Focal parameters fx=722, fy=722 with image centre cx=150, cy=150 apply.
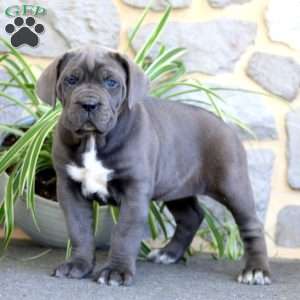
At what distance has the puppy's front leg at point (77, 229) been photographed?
2.49 meters

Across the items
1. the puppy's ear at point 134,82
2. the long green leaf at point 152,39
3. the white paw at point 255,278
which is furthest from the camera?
the long green leaf at point 152,39

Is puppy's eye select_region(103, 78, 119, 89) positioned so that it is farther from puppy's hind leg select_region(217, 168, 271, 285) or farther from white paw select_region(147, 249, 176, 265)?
white paw select_region(147, 249, 176, 265)

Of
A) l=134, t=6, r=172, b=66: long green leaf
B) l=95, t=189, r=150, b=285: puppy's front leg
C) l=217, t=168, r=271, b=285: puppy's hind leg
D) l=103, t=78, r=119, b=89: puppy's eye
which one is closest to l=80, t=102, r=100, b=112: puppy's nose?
l=103, t=78, r=119, b=89: puppy's eye

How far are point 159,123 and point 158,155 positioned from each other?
14 centimetres

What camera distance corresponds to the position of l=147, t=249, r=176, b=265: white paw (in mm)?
2986

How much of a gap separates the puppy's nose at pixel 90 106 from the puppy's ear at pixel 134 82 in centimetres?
15

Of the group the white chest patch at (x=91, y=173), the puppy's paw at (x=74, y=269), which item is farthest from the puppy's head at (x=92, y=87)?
the puppy's paw at (x=74, y=269)

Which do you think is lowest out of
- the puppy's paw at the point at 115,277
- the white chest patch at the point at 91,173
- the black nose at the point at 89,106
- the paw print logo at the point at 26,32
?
the puppy's paw at the point at 115,277

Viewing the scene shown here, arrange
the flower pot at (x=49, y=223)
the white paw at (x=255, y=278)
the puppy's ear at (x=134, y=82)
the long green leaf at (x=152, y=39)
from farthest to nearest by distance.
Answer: the long green leaf at (x=152, y=39) → the flower pot at (x=49, y=223) → the white paw at (x=255, y=278) → the puppy's ear at (x=134, y=82)

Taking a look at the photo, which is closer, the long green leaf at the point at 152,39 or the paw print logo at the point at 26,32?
the long green leaf at the point at 152,39

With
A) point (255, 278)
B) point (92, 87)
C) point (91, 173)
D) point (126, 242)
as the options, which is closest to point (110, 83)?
point (92, 87)

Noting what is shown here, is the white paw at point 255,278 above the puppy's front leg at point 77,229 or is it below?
below

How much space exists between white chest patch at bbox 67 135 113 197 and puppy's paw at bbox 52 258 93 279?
0.25 metres

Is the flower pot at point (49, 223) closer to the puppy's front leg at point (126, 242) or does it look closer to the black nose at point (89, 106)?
the puppy's front leg at point (126, 242)
